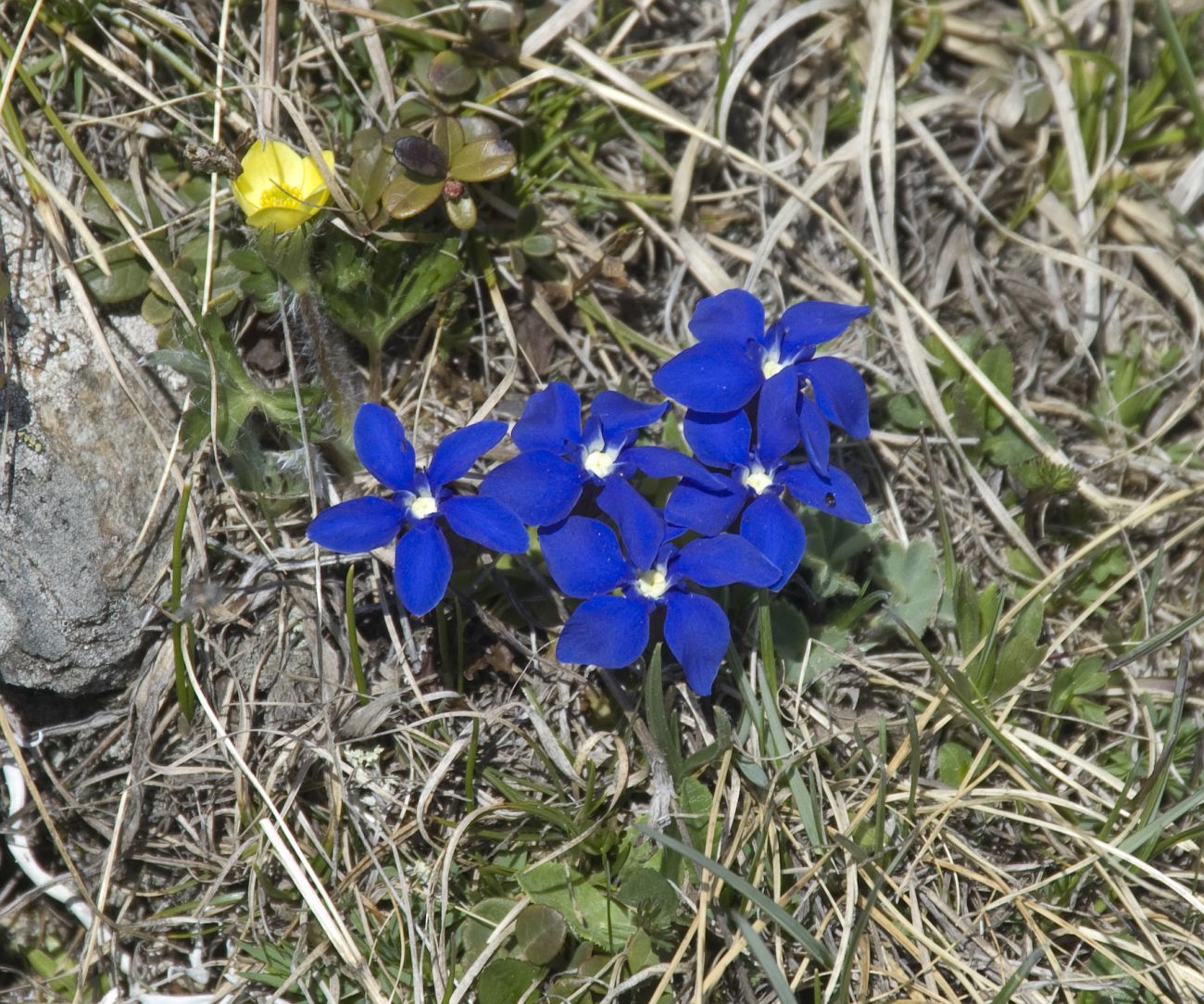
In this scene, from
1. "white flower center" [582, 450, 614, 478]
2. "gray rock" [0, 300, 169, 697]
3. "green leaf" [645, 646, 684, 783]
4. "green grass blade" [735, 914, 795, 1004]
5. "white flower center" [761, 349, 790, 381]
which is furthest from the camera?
"gray rock" [0, 300, 169, 697]

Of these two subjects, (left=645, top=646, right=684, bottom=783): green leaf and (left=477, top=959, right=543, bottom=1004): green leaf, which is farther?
(left=477, top=959, right=543, bottom=1004): green leaf

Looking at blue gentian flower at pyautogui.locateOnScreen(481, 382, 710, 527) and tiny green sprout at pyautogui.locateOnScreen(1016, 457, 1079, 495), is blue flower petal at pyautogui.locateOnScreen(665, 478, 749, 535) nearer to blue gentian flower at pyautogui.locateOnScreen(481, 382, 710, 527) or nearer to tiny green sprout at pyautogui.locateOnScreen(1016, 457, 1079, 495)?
blue gentian flower at pyautogui.locateOnScreen(481, 382, 710, 527)

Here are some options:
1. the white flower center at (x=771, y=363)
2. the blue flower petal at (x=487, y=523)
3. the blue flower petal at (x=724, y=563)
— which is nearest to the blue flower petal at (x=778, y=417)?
the white flower center at (x=771, y=363)

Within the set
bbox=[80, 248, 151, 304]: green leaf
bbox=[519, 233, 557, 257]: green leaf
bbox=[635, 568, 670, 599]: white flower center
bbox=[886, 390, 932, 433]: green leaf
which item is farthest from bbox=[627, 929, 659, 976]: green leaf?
bbox=[80, 248, 151, 304]: green leaf

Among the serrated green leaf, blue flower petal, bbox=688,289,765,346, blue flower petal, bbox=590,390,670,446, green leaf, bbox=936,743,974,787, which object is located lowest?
green leaf, bbox=936,743,974,787

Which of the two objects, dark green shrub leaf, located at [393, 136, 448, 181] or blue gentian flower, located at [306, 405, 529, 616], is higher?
dark green shrub leaf, located at [393, 136, 448, 181]

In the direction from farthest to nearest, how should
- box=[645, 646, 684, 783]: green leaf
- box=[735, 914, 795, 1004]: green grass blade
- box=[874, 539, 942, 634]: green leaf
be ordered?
box=[874, 539, 942, 634]: green leaf, box=[645, 646, 684, 783]: green leaf, box=[735, 914, 795, 1004]: green grass blade

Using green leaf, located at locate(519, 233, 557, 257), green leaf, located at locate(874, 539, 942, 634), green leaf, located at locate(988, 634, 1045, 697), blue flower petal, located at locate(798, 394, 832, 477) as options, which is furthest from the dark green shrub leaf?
green leaf, located at locate(988, 634, 1045, 697)

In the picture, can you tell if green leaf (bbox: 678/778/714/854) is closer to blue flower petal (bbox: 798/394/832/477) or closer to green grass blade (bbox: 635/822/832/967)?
green grass blade (bbox: 635/822/832/967)

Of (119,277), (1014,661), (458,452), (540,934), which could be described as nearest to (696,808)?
(540,934)
